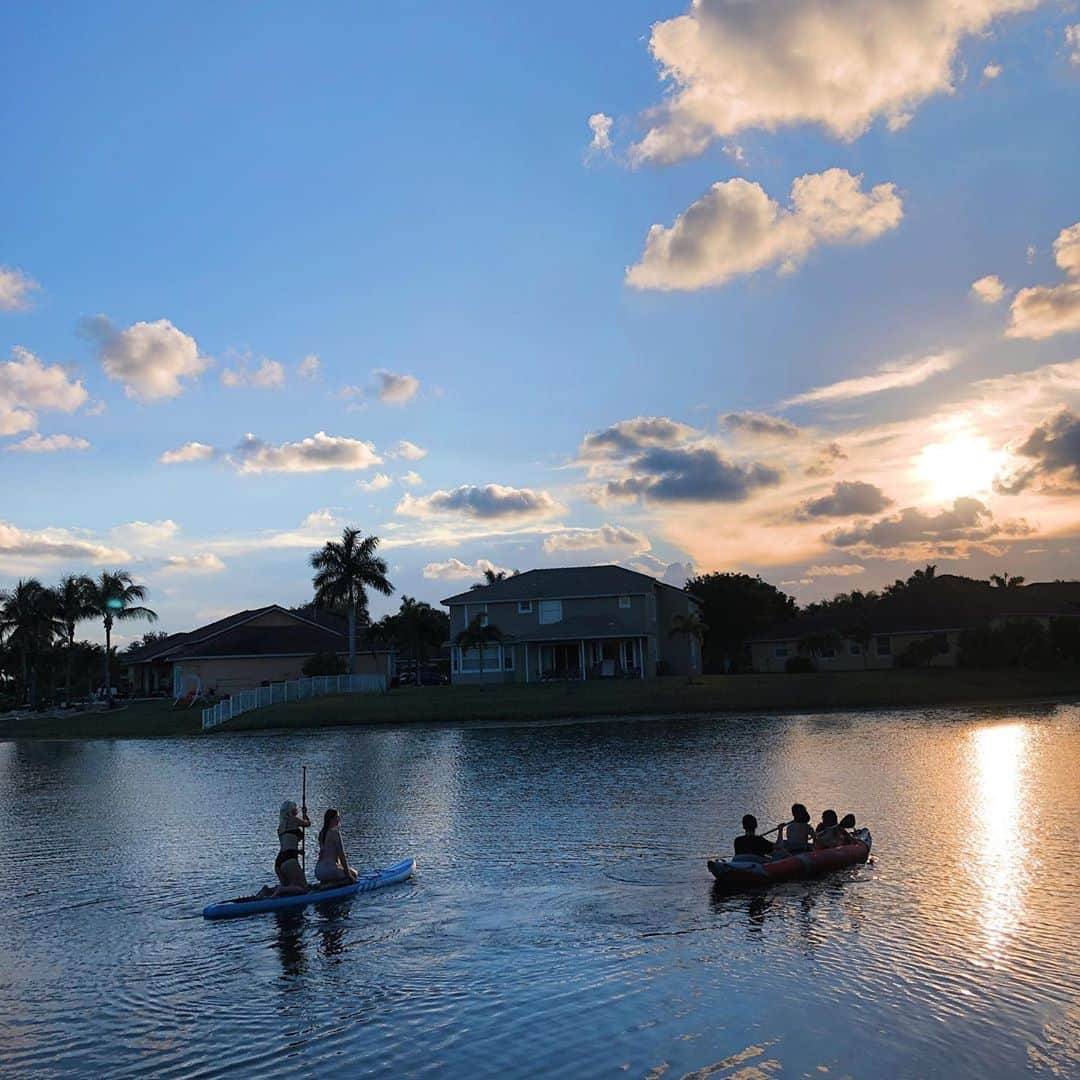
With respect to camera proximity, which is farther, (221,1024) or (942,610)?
(942,610)

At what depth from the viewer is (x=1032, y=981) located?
1292 cm

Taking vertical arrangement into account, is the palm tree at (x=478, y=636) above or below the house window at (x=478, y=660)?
above

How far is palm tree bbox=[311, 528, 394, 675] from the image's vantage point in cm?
7956

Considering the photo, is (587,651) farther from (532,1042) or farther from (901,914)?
(532,1042)

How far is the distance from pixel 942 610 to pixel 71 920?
7391cm

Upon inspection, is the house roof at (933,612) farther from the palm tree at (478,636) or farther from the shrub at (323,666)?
the shrub at (323,666)

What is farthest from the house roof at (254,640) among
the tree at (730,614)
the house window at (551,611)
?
the tree at (730,614)

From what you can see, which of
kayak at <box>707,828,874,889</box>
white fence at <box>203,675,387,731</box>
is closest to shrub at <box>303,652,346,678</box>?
white fence at <box>203,675,387,731</box>

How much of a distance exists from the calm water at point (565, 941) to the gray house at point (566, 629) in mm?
41487

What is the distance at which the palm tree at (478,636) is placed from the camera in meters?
72.6

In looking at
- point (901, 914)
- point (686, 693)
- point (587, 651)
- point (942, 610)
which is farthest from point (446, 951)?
point (942, 610)

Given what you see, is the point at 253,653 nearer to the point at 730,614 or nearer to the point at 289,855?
the point at 730,614

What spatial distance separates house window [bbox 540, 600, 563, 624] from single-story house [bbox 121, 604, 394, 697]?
11295 millimetres

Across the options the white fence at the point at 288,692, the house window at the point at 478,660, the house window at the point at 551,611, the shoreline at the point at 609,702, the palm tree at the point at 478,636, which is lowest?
the shoreline at the point at 609,702
